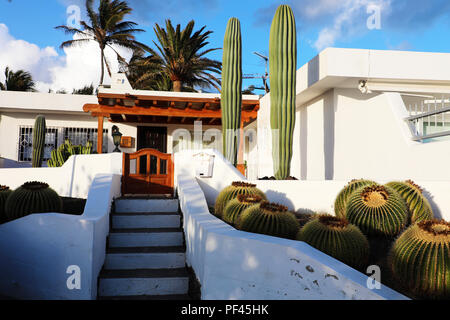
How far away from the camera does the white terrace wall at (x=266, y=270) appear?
9.36 ft

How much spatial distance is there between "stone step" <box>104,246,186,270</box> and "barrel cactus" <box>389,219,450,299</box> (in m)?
2.83

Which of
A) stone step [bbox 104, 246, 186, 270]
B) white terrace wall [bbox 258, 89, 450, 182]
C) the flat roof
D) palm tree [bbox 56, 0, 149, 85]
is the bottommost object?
stone step [bbox 104, 246, 186, 270]

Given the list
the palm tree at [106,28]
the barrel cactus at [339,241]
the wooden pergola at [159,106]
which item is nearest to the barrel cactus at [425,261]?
the barrel cactus at [339,241]

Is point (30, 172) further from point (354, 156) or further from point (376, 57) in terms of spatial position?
point (376, 57)

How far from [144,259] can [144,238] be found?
0.53 metres

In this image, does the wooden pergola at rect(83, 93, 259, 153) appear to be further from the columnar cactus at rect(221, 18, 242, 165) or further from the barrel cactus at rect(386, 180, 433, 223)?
the barrel cactus at rect(386, 180, 433, 223)

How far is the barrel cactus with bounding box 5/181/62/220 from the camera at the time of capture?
602cm

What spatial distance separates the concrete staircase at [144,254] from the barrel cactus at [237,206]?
0.82 meters

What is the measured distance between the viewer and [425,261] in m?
3.36

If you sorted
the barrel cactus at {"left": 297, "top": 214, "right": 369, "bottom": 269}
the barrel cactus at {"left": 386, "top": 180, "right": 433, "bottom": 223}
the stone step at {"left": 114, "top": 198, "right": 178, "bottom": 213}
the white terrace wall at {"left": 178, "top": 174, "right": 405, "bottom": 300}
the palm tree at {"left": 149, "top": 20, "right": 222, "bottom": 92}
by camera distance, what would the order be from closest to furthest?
the white terrace wall at {"left": 178, "top": 174, "right": 405, "bottom": 300} → the barrel cactus at {"left": 297, "top": 214, "right": 369, "bottom": 269} → the barrel cactus at {"left": 386, "top": 180, "right": 433, "bottom": 223} → the stone step at {"left": 114, "top": 198, "right": 178, "bottom": 213} → the palm tree at {"left": 149, "top": 20, "right": 222, "bottom": 92}

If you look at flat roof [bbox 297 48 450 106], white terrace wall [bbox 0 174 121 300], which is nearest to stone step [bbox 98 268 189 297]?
white terrace wall [bbox 0 174 121 300]

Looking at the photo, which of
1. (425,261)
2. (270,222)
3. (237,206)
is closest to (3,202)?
(237,206)

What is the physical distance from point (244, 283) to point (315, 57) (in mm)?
7283
